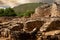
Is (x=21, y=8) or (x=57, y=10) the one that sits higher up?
(x=57, y=10)

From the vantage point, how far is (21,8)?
2638 inches

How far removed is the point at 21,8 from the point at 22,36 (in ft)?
169

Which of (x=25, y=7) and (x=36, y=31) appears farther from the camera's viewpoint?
(x=25, y=7)

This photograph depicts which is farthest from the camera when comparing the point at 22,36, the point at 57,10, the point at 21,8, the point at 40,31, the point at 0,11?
the point at 21,8

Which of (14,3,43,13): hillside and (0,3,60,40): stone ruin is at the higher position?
(0,3,60,40): stone ruin

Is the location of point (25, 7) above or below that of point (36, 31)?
below

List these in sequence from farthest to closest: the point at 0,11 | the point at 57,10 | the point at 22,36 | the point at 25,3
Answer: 1. the point at 25,3
2. the point at 0,11
3. the point at 57,10
4. the point at 22,36

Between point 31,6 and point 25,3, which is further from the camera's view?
point 25,3

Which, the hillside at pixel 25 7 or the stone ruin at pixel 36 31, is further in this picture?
the hillside at pixel 25 7

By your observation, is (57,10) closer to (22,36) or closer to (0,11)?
(22,36)

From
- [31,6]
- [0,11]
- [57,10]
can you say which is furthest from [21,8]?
[57,10]

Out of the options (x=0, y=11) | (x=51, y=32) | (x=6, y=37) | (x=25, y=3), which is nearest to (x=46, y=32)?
(x=51, y=32)

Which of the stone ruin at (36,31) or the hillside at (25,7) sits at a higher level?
the stone ruin at (36,31)

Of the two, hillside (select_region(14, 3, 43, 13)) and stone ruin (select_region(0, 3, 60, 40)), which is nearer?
stone ruin (select_region(0, 3, 60, 40))
